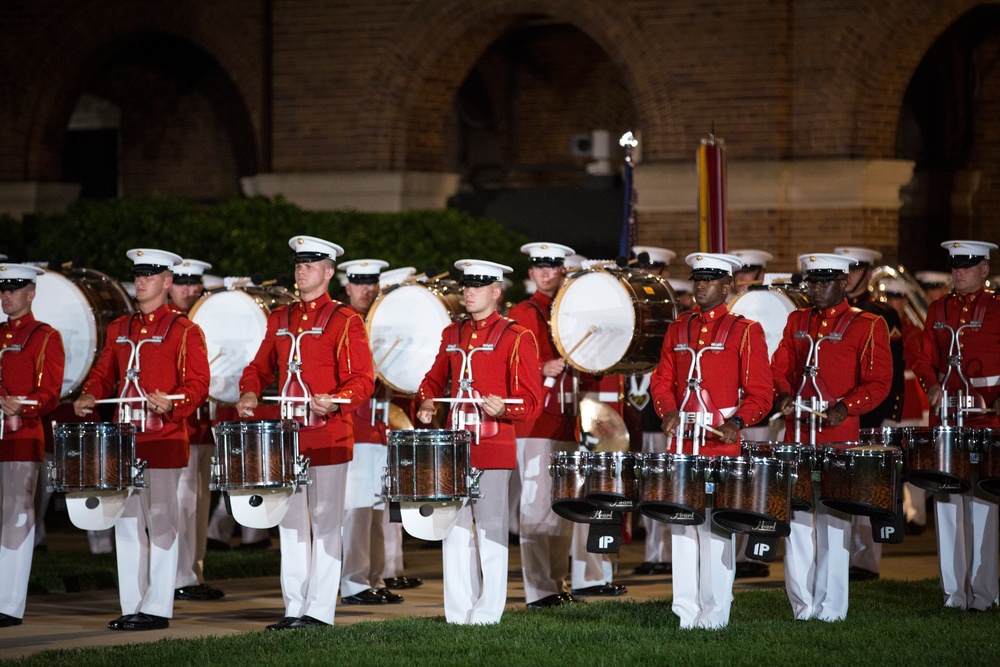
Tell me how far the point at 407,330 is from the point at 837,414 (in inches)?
129

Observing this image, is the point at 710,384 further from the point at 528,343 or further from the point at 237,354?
the point at 237,354

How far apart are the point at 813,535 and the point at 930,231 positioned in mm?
11760

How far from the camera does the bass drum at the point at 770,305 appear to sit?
1189 cm

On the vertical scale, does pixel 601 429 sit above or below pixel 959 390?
below

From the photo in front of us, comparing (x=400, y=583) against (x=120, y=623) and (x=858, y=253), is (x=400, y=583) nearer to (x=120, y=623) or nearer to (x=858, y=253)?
(x=120, y=623)

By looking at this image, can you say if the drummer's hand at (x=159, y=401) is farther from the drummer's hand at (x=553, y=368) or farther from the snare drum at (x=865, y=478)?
the snare drum at (x=865, y=478)

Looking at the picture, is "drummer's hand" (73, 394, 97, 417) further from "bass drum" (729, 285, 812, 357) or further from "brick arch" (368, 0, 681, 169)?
"brick arch" (368, 0, 681, 169)

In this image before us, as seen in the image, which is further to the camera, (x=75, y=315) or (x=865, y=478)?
(x=75, y=315)

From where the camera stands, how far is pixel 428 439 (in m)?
9.26

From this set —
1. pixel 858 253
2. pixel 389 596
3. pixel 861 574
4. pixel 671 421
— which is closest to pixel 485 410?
pixel 671 421

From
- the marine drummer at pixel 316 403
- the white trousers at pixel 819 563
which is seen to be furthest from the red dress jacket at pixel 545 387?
the white trousers at pixel 819 563

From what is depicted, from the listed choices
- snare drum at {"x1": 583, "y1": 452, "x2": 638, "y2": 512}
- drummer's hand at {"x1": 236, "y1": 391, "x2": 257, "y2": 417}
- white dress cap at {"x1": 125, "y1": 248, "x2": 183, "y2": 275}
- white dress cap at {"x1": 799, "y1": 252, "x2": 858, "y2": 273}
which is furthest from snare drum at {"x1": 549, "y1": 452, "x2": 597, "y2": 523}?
white dress cap at {"x1": 125, "y1": 248, "x2": 183, "y2": 275}

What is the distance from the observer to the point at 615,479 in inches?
366

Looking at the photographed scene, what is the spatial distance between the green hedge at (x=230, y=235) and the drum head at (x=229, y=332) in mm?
3531
